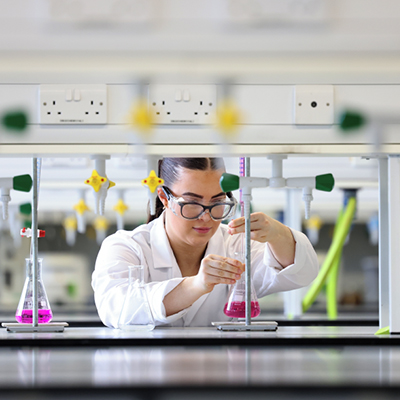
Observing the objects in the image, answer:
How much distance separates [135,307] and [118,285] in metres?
0.17

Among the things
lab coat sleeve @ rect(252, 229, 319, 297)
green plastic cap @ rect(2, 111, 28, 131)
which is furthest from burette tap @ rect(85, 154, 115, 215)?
lab coat sleeve @ rect(252, 229, 319, 297)

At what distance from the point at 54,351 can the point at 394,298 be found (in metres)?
1.00

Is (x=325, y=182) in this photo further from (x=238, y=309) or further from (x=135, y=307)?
(x=135, y=307)

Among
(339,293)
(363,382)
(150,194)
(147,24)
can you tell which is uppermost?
(147,24)

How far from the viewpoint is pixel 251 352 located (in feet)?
4.11

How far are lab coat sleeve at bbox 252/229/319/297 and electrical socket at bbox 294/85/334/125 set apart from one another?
1.72 feet

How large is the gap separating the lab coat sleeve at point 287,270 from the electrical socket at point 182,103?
64cm

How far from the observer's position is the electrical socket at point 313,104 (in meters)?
1.55

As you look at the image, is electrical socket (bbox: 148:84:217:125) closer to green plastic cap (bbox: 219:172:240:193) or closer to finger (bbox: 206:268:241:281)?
green plastic cap (bbox: 219:172:240:193)

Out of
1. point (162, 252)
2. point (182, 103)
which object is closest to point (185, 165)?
point (162, 252)

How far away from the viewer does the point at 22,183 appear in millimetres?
1530

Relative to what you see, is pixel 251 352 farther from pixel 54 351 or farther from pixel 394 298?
pixel 394 298

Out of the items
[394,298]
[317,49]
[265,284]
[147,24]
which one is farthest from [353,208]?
[147,24]

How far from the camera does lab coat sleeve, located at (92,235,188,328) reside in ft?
5.63
